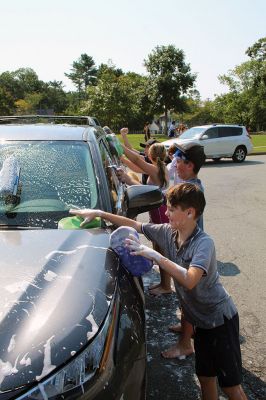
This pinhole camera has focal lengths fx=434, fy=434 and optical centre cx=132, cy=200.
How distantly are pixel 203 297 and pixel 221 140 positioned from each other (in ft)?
51.0

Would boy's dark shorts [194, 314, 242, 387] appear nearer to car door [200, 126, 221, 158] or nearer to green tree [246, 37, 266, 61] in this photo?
car door [200, 126, 221, 158]

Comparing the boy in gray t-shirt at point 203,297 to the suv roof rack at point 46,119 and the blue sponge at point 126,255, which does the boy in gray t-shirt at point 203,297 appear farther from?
the suv roof rack at point 46,119

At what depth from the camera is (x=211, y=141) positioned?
1705 cm

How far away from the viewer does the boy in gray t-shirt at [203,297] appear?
225cm

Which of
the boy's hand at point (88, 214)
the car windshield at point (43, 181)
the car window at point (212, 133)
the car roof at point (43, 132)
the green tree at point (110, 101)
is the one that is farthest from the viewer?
the green tree at point (110, 101)

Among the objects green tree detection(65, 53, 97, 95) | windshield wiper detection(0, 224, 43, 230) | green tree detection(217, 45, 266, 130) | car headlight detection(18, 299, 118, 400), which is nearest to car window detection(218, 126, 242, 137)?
windshield wiper detection(0, 224, 43, 230)

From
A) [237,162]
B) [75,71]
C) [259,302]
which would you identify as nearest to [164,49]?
[237,162]

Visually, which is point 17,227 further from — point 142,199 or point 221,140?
point 221,140

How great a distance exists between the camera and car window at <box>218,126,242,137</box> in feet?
57.4

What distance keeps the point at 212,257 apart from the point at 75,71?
127952 mm

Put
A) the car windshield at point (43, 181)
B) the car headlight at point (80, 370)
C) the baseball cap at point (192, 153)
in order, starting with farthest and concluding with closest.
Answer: the baseball cap at point (192, 153)
the car windshield at point (43, 181)
the car headlight at point (80, 370)

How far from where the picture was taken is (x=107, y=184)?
108 inches

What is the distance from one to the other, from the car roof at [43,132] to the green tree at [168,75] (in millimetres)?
42650

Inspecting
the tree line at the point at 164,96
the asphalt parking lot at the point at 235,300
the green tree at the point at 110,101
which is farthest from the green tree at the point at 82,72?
the asphalt parking lot at the point at 235,300
